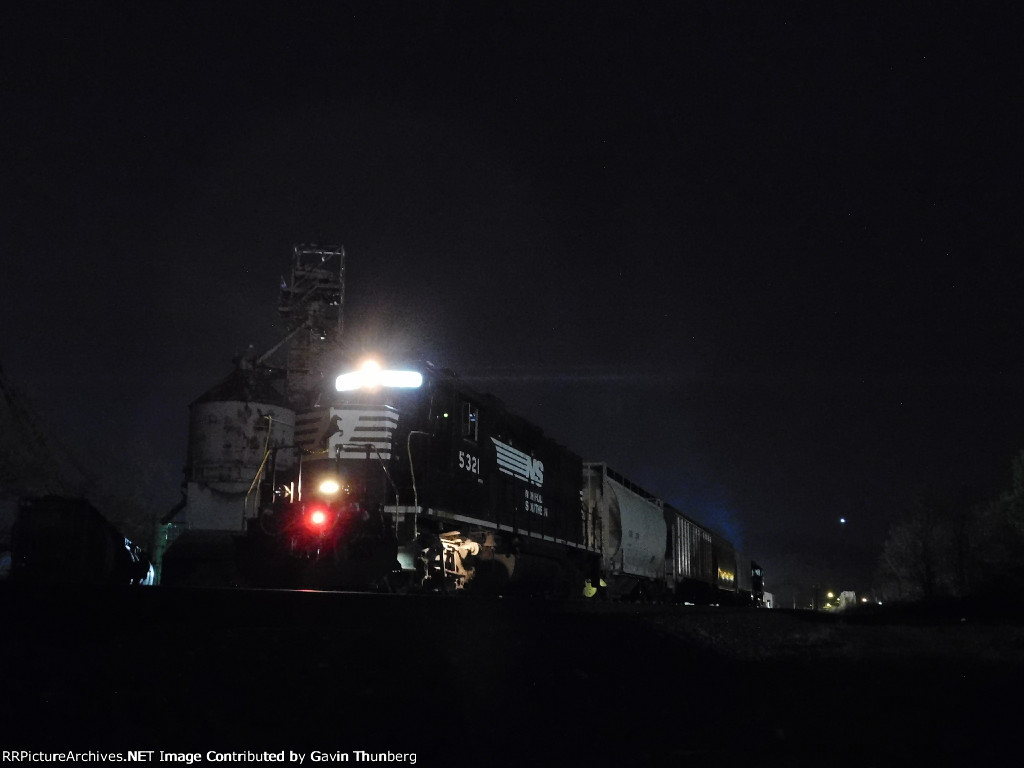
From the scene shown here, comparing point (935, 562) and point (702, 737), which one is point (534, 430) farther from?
point (935, 562)

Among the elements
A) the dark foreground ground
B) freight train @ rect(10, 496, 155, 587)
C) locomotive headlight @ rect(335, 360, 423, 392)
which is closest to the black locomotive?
locomotive headlight @ rect(335, 360, 423, 392)

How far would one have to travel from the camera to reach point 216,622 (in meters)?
4.23

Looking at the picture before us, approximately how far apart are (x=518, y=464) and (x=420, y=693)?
13065 millimetres

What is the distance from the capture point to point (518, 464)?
17641 mm

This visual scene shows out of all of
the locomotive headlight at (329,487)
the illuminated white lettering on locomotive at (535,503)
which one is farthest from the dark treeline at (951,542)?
the locomotive headlight at (329,487)

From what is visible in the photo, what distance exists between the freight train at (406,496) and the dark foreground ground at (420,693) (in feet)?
22.8

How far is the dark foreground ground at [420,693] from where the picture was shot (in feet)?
11.8

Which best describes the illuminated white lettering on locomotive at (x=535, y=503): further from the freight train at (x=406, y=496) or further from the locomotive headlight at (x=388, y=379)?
the locomotive headlight at (x=388, y=379)

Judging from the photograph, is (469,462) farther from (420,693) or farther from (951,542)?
(951,542)

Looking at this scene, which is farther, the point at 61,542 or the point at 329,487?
the point at 61,542

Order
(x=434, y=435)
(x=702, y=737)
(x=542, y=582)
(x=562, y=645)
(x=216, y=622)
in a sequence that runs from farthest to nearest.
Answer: (x=542, y=582)
(x=434, y=435)
(x=562, y=645)
(x=702, y=737)
(x=216, y=622)

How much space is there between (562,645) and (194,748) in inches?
138

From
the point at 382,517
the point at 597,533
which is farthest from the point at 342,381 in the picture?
the point at 597,533

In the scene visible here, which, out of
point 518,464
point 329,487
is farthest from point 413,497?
point 518,464
